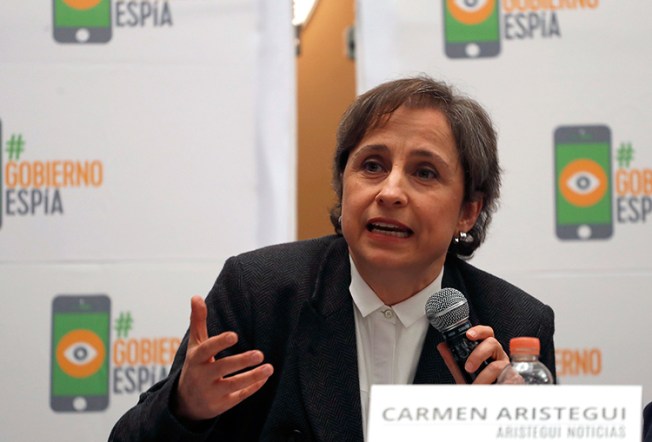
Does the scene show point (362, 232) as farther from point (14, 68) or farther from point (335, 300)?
point (14, 68)

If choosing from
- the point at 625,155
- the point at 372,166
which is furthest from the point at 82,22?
the point at 625,155

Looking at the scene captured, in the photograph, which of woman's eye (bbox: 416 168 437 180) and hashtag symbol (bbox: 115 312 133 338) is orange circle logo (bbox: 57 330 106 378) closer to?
hashtag symbol (bbox: 115 312 133 338)

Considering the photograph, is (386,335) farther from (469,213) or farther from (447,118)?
(447,118)

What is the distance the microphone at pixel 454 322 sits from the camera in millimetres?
1505

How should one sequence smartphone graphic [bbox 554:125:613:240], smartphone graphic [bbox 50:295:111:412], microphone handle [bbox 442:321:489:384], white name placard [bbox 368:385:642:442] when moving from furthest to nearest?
1. smartphone graphic [bbox 554:125:613:240]
2. smartphone graphic [bbox 50:295:111:412]
3. microphone handle [bbox 442:321:489:384]
4. white name placard [bbox 368:385:642:442]

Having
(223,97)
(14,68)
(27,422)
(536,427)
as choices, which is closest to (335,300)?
(536,427)

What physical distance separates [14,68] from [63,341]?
3.06 feet

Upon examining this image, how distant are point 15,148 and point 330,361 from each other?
5.17ft

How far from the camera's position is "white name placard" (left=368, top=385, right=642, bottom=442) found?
100 centimetres

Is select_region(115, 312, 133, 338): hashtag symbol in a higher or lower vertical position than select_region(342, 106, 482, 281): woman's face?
lower

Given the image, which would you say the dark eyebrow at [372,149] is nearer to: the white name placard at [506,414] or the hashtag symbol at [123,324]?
the white name placard at [506,414]

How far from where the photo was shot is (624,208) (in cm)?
297

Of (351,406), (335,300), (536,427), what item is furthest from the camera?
(335,300)

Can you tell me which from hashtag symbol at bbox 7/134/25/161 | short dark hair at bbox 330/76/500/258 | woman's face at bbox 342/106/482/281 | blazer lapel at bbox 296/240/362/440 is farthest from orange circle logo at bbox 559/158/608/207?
hashtag symbol at bbox 7/134/25/161
